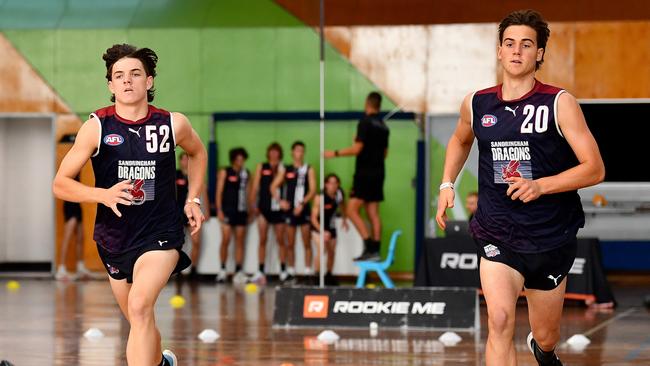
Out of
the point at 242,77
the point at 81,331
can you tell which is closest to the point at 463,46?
the point at 242,77

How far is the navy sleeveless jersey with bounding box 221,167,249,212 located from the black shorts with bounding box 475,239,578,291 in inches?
489

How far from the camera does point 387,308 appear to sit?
11.5 metres

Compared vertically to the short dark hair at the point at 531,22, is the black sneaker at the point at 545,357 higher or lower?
lower

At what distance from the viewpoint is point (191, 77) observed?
63.7 feet

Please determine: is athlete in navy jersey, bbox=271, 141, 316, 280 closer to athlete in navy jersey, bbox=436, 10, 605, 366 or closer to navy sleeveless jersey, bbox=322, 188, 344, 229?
navy sleeveless jersey, bbox=322, 188, 344, 229

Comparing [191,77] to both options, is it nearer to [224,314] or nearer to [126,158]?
[224,314]

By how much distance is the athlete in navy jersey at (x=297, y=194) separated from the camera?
18250mm

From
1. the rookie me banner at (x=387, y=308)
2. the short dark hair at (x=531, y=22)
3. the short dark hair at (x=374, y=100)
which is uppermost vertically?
the short dark hair at (x=374, y=100)

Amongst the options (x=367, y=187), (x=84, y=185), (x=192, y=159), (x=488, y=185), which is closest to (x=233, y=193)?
(x=367, y=187)

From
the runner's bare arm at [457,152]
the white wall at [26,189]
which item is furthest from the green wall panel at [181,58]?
the runner's bare arm at [457,152]

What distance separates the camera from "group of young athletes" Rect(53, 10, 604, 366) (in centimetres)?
616

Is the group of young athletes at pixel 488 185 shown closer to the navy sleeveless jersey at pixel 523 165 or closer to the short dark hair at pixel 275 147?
the navy sleeveless jersey at pixel 523 165

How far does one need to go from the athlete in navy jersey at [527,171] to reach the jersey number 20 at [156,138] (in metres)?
1.56

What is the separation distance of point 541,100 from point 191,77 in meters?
13.7
